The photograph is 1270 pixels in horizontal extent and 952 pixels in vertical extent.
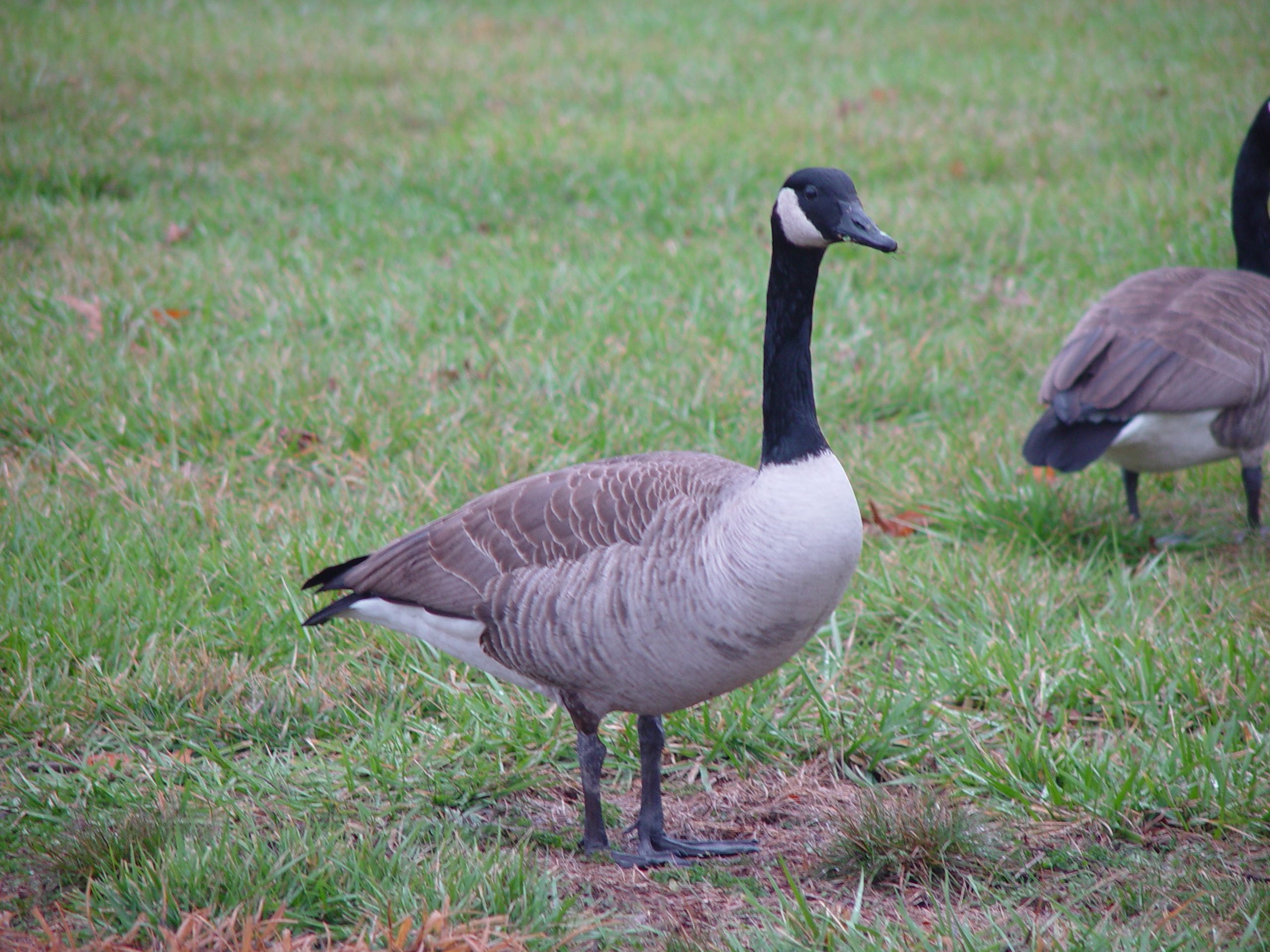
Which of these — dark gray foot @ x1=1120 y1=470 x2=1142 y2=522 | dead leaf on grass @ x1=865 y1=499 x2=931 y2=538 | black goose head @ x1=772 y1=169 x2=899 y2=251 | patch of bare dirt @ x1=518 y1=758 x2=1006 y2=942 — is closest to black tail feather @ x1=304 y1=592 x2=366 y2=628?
patch of bare dirt @ x1=518 y1=758 x2=1006 y2=942

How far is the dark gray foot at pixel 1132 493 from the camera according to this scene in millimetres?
4836

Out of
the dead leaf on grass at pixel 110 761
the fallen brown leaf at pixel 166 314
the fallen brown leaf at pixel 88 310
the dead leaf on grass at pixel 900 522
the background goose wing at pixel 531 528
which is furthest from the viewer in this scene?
the fallen brown leaf at pixel 166 314

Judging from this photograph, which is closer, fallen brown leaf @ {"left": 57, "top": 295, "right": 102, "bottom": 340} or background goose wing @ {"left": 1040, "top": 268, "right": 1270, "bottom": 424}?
background goose wing @ {"left": 1040, "top": 268, "right": 1270, "bottom": 424}

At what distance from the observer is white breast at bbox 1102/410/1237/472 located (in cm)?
440

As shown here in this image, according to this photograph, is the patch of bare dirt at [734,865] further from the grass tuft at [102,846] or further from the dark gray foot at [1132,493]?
the dark gray foot at [1132,493]

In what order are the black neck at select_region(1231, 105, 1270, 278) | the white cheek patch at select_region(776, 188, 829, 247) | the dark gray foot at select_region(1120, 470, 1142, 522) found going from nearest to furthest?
the white cheek patch at select_region(776, 188, 829, 247) → the dark gray foot at select_region(1120, 470, 1142, 522) → the black neck at select_region(1231, 105, 1270, 278)

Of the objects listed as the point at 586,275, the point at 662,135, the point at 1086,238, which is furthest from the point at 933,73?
the point at 586,275

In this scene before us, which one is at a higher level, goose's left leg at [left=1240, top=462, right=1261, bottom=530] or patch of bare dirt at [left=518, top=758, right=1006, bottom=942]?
goose's left leg at [left=1240, top=462, right=1261, bottom=530]

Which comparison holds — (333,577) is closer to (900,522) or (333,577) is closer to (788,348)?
(788,348)

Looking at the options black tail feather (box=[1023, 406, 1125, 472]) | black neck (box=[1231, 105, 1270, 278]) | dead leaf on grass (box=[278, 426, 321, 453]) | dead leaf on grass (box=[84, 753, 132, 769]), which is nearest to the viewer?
dead leaf on grass (box=[84, 753, 132, 769])

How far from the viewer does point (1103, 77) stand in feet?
34.7

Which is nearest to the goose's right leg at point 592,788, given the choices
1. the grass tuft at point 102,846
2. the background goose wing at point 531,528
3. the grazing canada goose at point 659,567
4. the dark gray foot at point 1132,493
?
the grazing canada goose at point 659,567

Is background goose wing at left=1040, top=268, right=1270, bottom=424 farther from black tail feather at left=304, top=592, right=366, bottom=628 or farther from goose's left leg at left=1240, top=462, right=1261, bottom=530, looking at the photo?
black tail feather at left=304, top=592, right=366, bottom=628

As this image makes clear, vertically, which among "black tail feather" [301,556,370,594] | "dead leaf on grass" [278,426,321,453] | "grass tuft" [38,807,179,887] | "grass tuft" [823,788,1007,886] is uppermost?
"black tail feather" [301,556,370,594]
